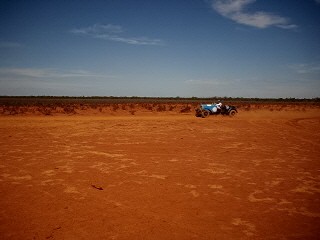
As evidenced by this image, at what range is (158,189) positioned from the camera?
7195 mm

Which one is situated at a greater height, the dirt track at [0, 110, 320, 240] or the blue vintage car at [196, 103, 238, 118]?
the blue vintage car at [196, 103, 238, 118]

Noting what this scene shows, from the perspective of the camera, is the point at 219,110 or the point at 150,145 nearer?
the point at 150,145

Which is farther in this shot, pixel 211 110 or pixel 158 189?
pixel 211 110

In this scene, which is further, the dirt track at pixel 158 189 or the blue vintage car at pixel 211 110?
the blue vintage car at pixel 211 110

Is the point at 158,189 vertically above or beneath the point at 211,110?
beneath

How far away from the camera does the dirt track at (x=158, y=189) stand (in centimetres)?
515

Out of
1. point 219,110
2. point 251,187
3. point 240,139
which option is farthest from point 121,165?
point 219,110

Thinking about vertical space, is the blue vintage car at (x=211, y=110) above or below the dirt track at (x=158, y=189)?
above

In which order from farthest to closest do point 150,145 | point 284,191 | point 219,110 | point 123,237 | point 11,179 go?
point 219,110 → point 150,145 → point 11,179 → point 284,191 → point 123,237

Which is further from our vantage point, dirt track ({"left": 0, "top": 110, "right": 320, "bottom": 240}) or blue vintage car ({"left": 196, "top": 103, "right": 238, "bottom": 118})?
blue vintage car ({"left": 196, "top": 103, "right": 238, "bottom": 118})

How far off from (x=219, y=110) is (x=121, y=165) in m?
19.2

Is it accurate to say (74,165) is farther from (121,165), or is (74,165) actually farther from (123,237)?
(123,237)

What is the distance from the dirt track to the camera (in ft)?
16.9

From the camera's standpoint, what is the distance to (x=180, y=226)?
5.25 m
